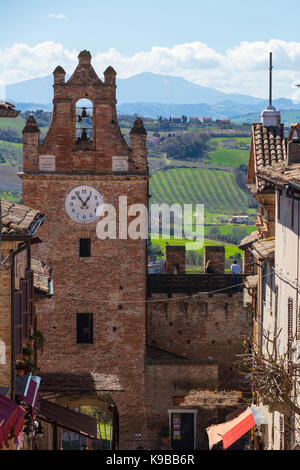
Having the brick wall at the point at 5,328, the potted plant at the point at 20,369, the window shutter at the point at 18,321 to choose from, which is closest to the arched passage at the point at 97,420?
the potted plant at the point at 20,369

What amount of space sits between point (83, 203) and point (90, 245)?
1474mm

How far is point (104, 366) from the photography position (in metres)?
36.5

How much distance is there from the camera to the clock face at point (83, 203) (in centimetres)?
3616

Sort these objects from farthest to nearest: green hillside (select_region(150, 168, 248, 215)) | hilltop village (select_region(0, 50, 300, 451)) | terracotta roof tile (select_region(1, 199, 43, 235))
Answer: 1. green hillside (select_region(150, 168, 248, 215))
2. hilltop village (select_region(0, 50, 300, 451))
3. terracotta roof tile (select_region(1, 199, 43, 235))

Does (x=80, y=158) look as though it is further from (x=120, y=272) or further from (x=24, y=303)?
(x=24, y=303)

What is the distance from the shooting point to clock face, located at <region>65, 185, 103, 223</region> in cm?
3616

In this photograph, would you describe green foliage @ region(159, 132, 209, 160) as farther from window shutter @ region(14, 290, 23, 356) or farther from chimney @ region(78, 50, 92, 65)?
window shutter @ region(14, 290, 23, 356)

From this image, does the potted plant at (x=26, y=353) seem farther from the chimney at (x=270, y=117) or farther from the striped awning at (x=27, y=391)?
the chimney at (x=270, y=117)

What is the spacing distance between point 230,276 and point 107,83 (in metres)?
8.43

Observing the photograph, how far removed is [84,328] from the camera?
120 ft

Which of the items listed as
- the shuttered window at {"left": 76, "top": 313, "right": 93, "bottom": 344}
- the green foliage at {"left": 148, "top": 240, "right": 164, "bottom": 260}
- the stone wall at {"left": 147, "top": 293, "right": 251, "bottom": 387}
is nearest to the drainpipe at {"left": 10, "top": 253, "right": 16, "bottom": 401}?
the shuttered window at {"left": 76, "top": 313, "right": 93, "bottom": 344}

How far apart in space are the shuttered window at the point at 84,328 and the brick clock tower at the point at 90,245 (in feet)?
0.11

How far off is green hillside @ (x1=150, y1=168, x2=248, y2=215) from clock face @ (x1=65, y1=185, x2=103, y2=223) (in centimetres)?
9944
